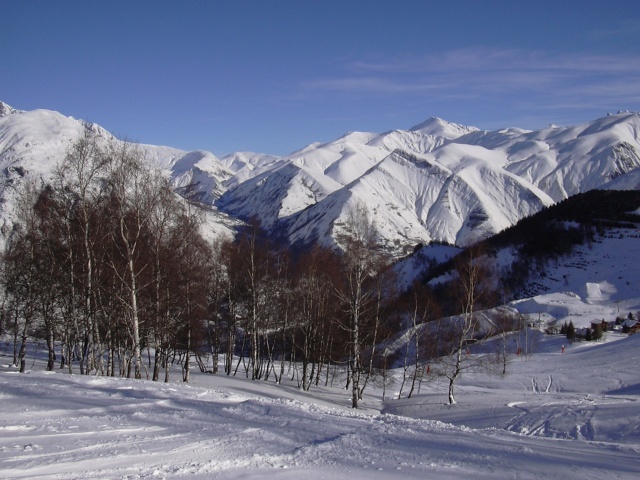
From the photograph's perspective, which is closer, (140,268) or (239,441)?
(239,441)

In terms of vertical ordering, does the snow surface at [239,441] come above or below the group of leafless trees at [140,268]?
below

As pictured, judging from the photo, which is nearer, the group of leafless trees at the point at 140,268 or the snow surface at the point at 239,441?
the snow surface at the point at 239,441

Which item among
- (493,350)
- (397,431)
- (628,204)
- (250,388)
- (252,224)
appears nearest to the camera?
(397,431)

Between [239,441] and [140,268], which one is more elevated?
[140,268]

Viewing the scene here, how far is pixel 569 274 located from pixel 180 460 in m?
123

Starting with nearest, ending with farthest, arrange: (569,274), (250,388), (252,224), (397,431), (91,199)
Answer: (397,431) < (91,199) < (250,388) < (252,224) < (569,274)

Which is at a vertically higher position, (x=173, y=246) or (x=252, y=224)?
(x=252, y=224)

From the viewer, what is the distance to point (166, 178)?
69.9 ft

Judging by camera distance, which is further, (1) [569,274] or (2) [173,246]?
(1) [569,274]

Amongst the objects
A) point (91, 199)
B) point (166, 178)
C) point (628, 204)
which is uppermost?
point (628, 204)

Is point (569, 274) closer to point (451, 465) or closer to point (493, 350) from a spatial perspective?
point (493, 350)

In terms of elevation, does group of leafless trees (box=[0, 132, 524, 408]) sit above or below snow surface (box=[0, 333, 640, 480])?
above

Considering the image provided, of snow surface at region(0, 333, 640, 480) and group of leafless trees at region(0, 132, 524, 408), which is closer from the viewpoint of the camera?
snow surface at region(0, 333, 640, 480)

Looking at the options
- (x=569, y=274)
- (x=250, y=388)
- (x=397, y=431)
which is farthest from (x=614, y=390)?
(x=569, y=274)
